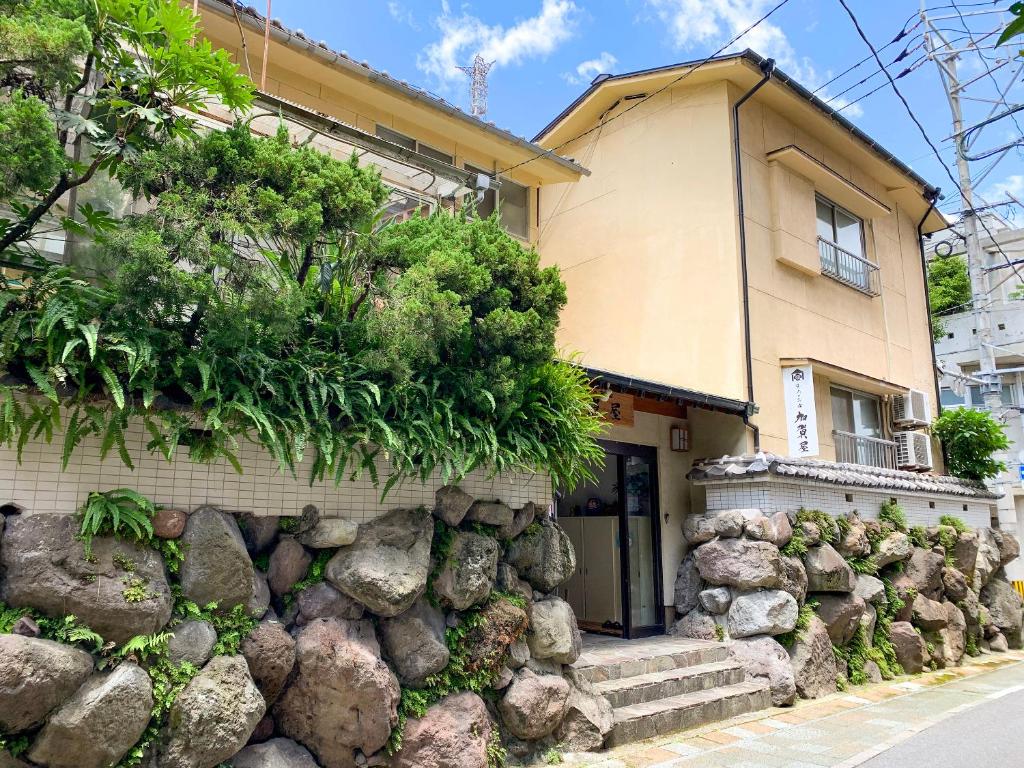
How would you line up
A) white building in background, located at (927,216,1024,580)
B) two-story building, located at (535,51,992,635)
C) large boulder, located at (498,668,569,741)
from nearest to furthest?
large boulder, located at (498,668,569,741) → two-story building, located at (535,51,992,635) → white building in background, located at (927,216,1024,580)

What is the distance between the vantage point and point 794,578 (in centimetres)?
1034

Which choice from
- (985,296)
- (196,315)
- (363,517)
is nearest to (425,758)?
(363,517)

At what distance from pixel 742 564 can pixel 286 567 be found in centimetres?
682

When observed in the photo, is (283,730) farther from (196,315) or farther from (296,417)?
(196,315)

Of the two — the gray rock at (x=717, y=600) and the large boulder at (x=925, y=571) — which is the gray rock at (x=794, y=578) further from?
the large boulder at (x=925, y=571)

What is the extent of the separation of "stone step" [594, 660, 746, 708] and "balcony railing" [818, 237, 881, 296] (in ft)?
26.8

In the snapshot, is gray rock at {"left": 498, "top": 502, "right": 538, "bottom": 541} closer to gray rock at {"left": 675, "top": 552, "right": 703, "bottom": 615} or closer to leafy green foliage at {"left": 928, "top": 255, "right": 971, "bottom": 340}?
gray rock at {"left": 675, "top": 552, "right": 703, "bottom": 615}

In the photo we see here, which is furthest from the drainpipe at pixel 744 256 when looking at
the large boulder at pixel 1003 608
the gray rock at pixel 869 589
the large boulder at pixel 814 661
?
the large boulder at pixel 1003 608

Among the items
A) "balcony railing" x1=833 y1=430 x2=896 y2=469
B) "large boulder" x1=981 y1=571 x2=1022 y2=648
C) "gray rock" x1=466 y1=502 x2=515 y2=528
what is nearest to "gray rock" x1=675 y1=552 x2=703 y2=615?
"balcony railing" x1=833 y1=430 x2=896 y2=469

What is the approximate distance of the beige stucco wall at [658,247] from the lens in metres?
12.5

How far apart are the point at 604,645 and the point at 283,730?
5562 mm

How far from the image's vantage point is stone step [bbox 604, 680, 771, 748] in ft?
24.7

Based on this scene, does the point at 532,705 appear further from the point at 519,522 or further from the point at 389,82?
the point at 389,82

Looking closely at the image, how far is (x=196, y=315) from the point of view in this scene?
214 inches
